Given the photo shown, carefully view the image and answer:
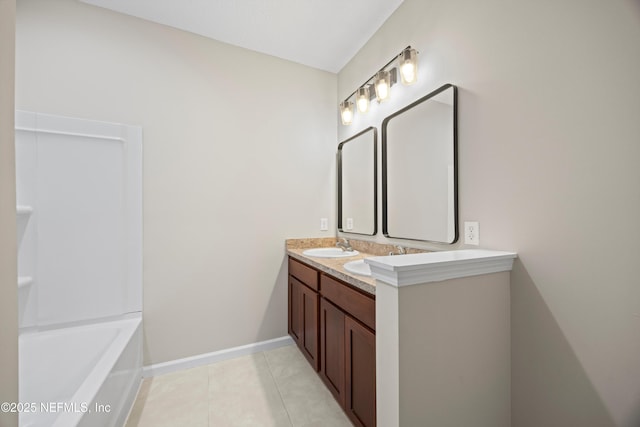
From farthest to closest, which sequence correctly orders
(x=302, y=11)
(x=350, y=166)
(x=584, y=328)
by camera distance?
(x=350, y=166) < (x=302, y=11) < (x=584, y=328)

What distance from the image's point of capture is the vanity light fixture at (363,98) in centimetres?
202

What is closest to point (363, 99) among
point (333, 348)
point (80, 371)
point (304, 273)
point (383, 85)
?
point (383, 85)

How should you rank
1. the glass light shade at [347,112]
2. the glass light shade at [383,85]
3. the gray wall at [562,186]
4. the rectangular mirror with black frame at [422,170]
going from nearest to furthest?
the gray wall at [562,186], the rectangular mirror with black frame at [422,170], the glass light shade at [383,85], the glass light shade at [347,112]

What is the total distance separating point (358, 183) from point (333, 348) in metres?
1.31

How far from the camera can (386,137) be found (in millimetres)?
1887

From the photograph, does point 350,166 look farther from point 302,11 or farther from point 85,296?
point 85,296

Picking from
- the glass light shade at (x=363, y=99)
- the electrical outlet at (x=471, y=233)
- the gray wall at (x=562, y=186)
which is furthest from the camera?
the glass light shade at (x=363, y=99)

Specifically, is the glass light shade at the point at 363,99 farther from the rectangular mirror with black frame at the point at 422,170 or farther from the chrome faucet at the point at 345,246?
the chrome faucet at the point at 345,246

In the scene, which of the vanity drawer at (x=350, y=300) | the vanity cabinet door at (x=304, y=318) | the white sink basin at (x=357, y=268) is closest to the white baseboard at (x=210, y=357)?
the vanity cabinet door at (x=304, y=318)

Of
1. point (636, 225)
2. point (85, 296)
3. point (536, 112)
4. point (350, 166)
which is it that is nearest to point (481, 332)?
point (636, 225)

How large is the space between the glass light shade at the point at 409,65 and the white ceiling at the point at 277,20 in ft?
1.54

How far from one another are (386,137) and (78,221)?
2.16m

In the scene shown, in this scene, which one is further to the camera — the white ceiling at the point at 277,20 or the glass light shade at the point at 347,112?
the glass light shade at the point at 347,112

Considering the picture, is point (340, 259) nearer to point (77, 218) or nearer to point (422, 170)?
point (422, 170)
